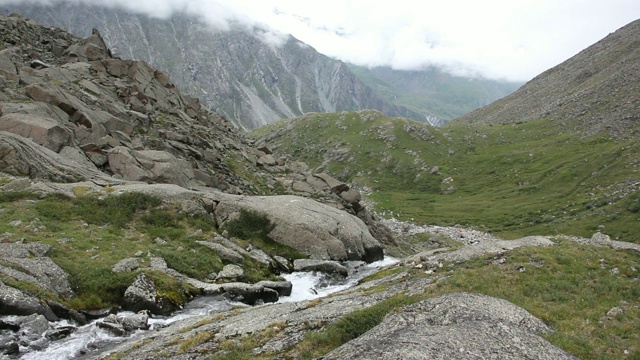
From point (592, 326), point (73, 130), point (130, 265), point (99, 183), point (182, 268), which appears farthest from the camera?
point (73, 130)

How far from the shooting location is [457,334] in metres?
16.3

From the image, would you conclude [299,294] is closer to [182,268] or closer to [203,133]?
[182,268]

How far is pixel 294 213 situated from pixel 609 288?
97.3 feet

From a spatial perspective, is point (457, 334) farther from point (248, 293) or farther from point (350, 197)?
point (350, 197)

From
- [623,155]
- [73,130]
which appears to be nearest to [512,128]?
[623,155]

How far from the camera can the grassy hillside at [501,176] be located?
96562 millimetres

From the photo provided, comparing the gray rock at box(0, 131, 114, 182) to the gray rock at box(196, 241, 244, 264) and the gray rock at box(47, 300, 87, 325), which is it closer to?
the gray rock at box(196, 241, 244, 264)

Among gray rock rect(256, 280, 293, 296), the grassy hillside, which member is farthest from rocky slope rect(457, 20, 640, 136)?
gray rock rect(256, 280, 293, 296)

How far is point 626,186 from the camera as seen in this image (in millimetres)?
97188

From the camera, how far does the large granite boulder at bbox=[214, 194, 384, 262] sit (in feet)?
138

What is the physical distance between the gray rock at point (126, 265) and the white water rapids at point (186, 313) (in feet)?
11.7

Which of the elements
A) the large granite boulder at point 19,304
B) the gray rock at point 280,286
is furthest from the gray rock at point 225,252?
the large granite boulder at point 19,304

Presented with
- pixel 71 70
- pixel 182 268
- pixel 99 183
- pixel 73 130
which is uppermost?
pixel 71 70

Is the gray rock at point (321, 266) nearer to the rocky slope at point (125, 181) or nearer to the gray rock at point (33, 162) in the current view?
the rocky slope at point (125, 181)
